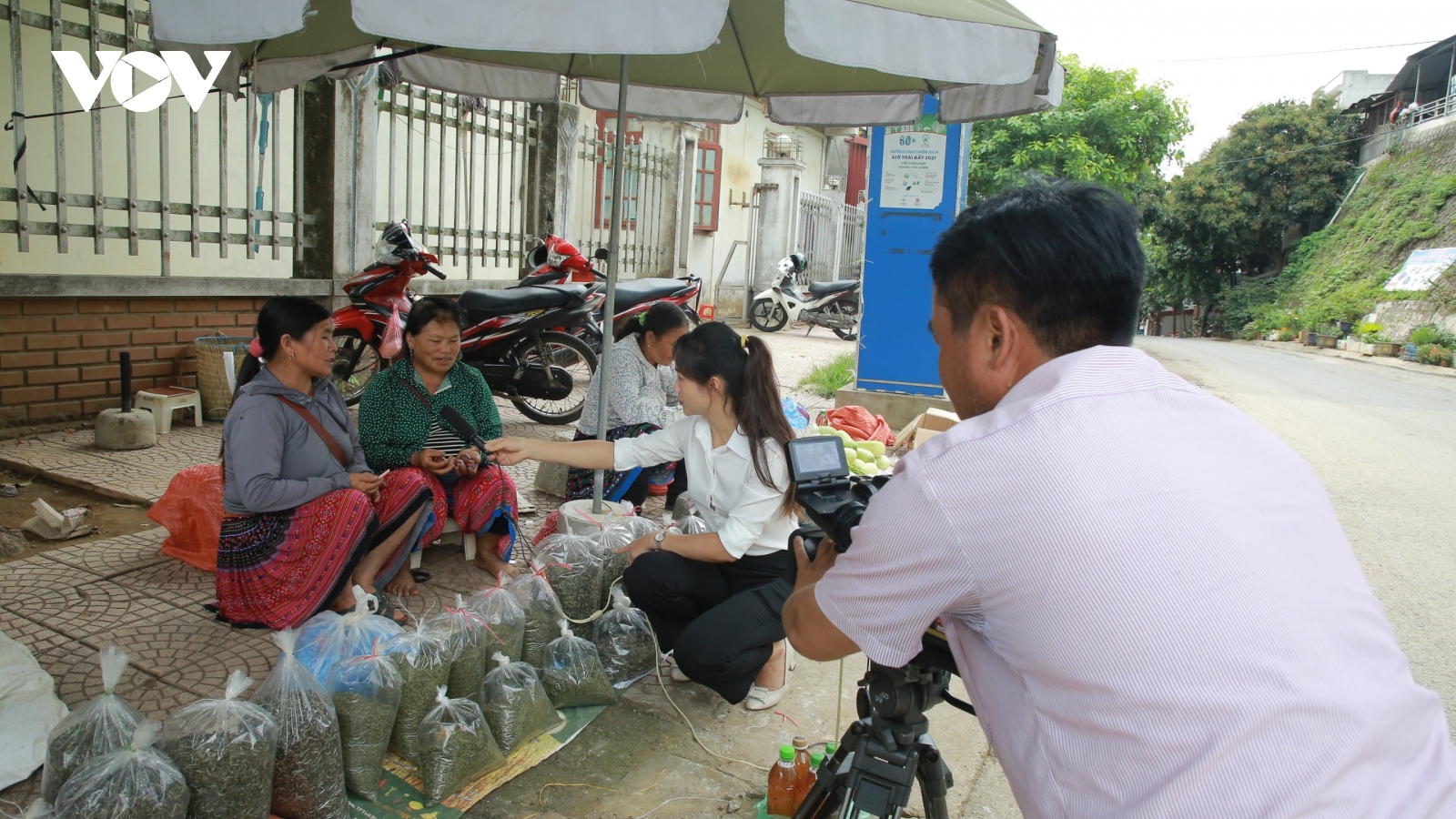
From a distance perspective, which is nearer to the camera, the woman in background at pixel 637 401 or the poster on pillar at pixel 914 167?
the woman in background at pixel 637 401

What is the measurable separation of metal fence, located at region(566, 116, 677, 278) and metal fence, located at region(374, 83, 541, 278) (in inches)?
70.3

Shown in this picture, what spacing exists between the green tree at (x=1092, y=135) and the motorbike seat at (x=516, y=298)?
56.8 feet

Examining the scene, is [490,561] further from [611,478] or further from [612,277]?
[612,277]

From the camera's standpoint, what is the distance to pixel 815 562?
159cm

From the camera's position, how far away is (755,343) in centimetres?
303

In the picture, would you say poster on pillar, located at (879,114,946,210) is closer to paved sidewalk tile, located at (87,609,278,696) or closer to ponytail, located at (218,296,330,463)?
ponytail, located at (218,296,330,463)

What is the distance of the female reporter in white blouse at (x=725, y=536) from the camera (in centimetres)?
283

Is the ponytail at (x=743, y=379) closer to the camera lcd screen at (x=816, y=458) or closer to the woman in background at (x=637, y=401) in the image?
the camera lcd screen at (x=816, y=458)

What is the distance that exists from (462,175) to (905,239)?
4.20 m

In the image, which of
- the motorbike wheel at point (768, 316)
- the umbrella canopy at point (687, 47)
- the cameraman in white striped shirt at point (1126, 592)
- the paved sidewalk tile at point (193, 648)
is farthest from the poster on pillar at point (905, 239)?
the motorbike wheel at point (768, 316)

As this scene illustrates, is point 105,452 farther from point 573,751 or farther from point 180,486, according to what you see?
point 573,751

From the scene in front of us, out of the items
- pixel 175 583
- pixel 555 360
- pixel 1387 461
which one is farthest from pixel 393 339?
pixel 1387 461

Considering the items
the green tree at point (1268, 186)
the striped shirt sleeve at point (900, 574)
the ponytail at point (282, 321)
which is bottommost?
the striped shirt sleeve at point (900, 574)

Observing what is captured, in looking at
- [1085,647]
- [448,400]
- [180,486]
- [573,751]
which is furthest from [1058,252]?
[180,486]
